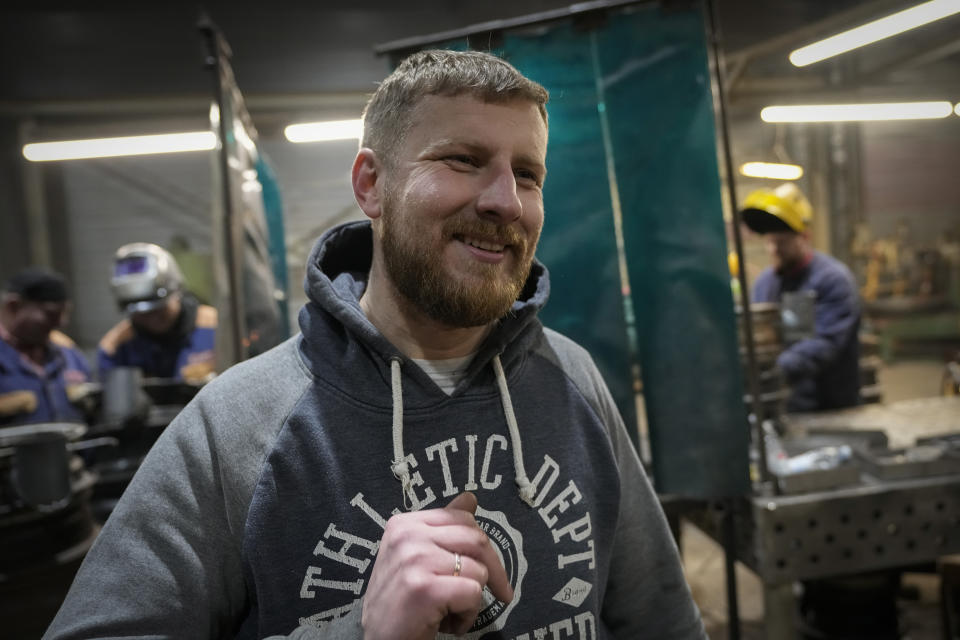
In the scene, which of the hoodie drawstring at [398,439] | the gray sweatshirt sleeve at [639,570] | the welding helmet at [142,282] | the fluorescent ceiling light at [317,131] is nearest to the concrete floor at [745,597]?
the gray sweatshirt sleeve at [639,570]

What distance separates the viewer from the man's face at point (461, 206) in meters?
0.89

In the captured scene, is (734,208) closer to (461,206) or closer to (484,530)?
(461,206)

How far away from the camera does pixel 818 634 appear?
2176 mm

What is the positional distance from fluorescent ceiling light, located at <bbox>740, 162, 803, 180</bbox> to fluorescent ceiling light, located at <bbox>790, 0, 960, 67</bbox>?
1246 millimetres

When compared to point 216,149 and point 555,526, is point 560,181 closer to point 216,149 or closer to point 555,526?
point 555,526

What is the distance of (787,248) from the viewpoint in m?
3.41

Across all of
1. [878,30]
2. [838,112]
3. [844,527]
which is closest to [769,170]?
[838,112]

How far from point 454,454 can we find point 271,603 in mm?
330

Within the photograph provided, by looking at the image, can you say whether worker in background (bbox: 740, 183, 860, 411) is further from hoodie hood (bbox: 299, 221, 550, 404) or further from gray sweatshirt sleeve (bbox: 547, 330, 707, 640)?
hoodie hood (bbox: 299, 221, 550, 404)

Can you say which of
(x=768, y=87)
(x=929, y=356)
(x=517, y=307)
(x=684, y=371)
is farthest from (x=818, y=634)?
(x=768, y=87)

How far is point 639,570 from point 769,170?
705 cm

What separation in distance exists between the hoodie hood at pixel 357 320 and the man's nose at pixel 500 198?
0.24 m

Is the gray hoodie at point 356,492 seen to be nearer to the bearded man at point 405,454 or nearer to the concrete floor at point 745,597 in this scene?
the bearded man at point 405,454

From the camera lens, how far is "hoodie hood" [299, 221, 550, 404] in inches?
38.3
